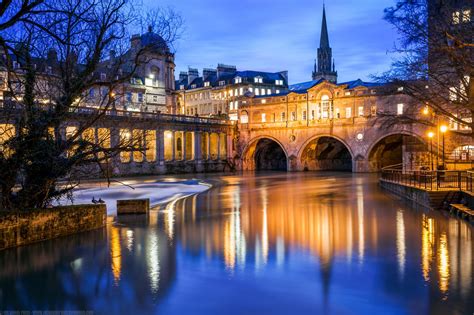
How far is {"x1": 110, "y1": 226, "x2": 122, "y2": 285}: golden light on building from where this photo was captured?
10660 millimetres

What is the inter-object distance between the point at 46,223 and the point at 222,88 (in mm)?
78929

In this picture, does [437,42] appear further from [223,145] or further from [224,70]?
[224,70]

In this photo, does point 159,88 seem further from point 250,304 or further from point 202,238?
point 250,304

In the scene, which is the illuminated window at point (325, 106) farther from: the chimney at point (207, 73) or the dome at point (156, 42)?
the dome at point (156, 42)

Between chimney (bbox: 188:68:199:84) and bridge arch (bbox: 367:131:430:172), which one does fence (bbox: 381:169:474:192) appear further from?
chimney (bbox: 188:68:199:84)

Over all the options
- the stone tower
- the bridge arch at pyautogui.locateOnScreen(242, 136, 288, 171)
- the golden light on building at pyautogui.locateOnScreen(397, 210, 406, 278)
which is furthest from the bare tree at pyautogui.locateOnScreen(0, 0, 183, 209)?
the stone tower

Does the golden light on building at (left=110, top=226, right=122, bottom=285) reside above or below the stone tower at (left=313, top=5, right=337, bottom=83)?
below

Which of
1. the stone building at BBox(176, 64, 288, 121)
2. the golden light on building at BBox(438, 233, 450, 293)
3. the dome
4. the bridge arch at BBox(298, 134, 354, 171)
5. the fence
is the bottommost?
the golden light on building at BBox(438, 233, 450, 293)

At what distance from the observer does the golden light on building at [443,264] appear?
369 inches

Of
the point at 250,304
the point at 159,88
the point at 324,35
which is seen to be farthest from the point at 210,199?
the point at 324,35

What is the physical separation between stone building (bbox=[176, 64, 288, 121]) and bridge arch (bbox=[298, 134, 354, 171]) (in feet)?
67.0

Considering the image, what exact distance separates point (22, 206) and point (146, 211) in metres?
6.96

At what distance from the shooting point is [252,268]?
1094cm

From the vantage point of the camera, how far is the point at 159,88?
76875 millimetres
